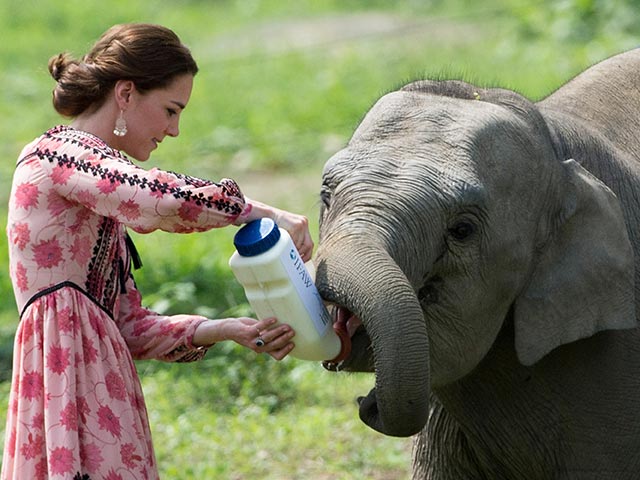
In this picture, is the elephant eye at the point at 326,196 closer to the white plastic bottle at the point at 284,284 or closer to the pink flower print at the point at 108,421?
the white plastic bottle at the point at 284,284

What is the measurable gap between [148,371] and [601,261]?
10.7 feet

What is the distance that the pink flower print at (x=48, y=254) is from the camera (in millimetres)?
3496

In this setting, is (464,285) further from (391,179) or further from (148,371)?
(148,371)

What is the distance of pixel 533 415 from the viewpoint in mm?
3834

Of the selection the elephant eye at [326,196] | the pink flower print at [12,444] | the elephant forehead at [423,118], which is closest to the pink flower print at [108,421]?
the pink flower print at [12,444]

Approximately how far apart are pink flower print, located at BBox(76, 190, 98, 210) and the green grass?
65 cm

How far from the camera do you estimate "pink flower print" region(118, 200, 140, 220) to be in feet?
10.8

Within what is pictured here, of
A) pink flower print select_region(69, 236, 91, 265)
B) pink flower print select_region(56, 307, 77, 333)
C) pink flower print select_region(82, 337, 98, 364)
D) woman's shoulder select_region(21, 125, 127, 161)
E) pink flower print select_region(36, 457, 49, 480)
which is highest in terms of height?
woman's shoulder select_region(21, 125, 127, 161)

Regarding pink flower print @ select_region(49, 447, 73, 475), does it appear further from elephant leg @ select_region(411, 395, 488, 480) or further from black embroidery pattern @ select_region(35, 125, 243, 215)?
elephant leg @ select_region(411, 395, 488, 480)

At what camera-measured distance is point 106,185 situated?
10.9 ft

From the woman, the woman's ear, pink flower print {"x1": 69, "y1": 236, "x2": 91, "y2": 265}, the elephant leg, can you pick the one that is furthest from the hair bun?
the elephant leg

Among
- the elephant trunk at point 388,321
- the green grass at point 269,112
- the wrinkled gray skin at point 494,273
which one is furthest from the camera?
the green grass at point 269,112

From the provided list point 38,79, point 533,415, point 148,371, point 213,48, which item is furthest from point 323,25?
point 533,415

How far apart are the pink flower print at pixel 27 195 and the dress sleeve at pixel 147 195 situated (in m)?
0.10
